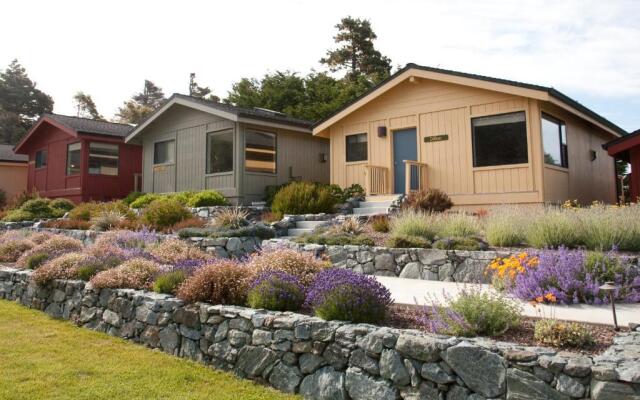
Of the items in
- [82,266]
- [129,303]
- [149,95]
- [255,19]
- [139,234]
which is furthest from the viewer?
[149,95]

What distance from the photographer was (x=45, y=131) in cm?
2270

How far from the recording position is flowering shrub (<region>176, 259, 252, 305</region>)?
5117 millimetres

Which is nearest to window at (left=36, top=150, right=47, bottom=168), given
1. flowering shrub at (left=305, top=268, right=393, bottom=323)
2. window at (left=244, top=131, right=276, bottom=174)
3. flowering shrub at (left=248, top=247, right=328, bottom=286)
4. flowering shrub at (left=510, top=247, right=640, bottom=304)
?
window at (left=244, top=131, right=276, bottom=174)

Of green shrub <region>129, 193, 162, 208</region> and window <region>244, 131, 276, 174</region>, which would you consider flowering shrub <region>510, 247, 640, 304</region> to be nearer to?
window <region>244, 131, 276, 174</region>

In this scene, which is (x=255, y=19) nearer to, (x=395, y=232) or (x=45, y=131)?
(x=395, y=232)

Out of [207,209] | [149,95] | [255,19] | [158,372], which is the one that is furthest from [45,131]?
[149,95]

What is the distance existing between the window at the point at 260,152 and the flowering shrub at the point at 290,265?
1015 centimetres

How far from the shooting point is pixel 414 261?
7465mm

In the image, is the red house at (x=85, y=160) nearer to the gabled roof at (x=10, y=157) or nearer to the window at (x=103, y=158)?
the window at (x=103, y=158)

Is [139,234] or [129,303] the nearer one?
[129,303]

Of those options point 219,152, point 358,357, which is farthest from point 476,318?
point 219,152

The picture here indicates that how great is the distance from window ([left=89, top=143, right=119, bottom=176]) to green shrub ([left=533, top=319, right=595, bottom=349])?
784 inches

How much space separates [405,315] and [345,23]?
3167 cm

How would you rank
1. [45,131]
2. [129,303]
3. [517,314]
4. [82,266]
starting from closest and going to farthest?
[517,314], [129,303], [82,266], [45,131]
